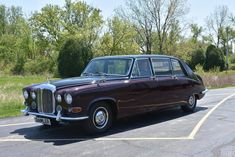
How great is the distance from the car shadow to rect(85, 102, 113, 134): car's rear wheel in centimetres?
14

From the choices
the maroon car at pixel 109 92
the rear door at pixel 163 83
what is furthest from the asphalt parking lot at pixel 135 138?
the rear door at pixel 163 83

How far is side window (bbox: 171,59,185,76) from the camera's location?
1084cm

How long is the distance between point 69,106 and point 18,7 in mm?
85783

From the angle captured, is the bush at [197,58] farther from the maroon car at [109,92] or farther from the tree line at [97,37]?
the maroon car at [109,92]

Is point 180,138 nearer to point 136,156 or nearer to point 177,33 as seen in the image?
point 136,156

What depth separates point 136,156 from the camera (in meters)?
6.50

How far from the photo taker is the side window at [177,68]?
10.8m

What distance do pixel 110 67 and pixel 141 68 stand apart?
2.53 feet

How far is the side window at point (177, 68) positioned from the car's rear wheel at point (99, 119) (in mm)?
3005

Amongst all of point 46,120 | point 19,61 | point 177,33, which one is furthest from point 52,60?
point 46,120

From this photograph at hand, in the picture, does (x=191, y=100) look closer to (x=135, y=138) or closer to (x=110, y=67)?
(x=110, y=67)

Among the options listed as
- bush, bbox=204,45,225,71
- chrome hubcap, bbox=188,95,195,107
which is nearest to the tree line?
bush, bbox=204,45,225,71

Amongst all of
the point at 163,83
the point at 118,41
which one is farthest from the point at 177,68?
the point at 118,41

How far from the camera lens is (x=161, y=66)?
1031cm
